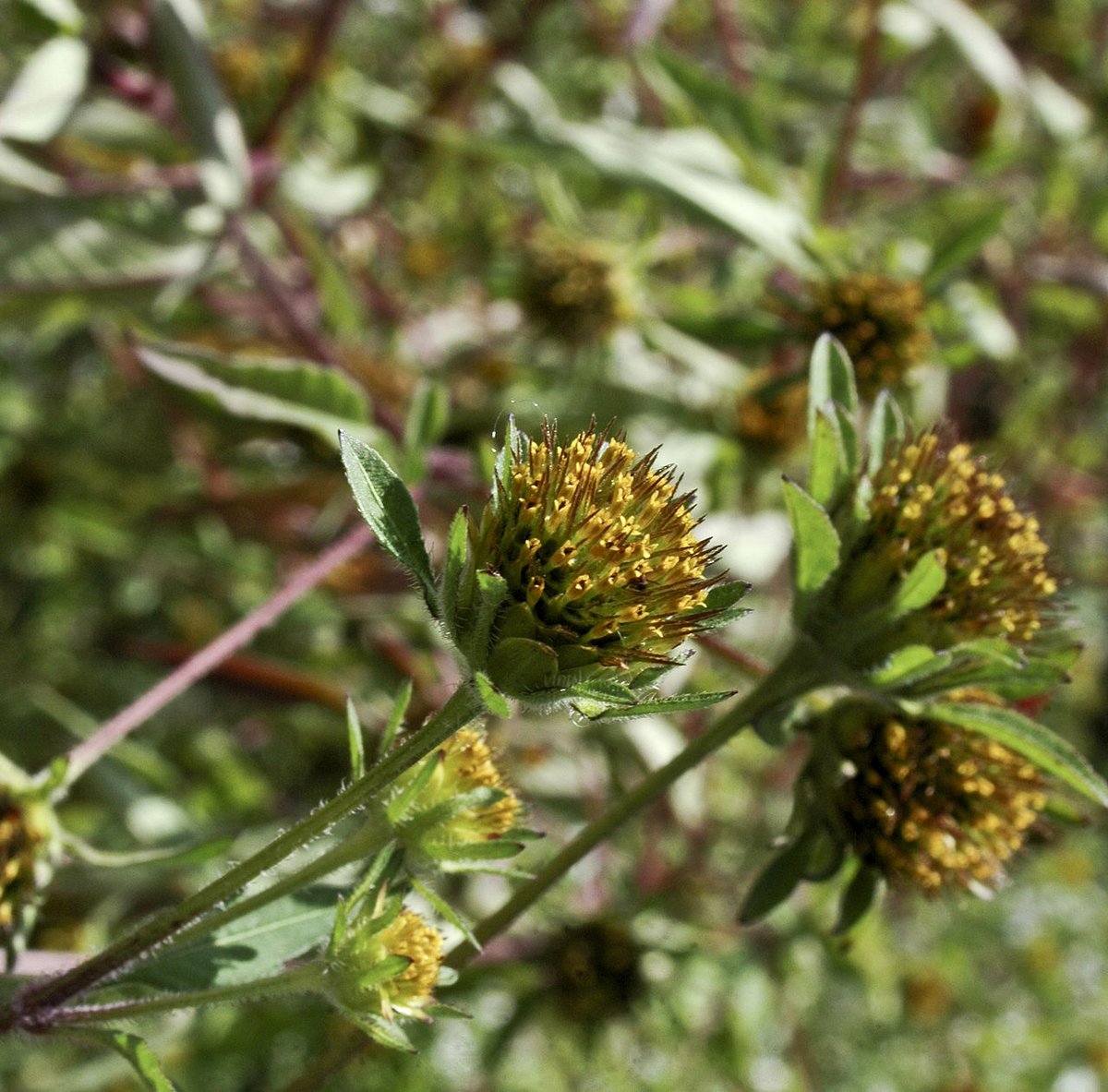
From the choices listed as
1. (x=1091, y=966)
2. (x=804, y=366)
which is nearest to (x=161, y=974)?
(x=804, y=366)

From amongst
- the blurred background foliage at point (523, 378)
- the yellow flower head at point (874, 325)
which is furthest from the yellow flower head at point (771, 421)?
the yellow flower head at point (874, 325)

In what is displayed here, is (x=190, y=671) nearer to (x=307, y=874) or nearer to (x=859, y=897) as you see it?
(x=307, y=874)

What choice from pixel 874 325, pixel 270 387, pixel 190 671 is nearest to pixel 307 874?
pixel 190 671

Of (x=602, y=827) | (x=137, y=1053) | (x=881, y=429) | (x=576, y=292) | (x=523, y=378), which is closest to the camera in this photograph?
(x=137, y=1053)

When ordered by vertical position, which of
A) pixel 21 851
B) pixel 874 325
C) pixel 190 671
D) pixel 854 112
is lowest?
pixel 21 851

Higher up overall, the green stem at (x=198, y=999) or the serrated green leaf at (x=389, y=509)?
the serrated green leaf at (x=389, y=509)

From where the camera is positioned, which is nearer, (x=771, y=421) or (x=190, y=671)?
(x=190, y=671)

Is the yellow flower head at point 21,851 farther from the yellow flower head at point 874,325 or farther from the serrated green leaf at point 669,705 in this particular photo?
the yellow flower head at point 874,325

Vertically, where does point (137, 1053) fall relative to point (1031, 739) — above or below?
below
